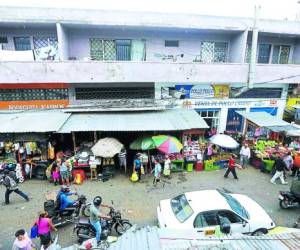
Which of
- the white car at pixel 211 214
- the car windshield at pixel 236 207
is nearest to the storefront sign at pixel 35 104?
the white car at pixel 211 214

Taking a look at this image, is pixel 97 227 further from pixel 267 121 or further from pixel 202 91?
pixel 267 121

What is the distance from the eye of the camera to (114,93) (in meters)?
14.0

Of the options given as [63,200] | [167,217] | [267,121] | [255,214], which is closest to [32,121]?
[63,200]

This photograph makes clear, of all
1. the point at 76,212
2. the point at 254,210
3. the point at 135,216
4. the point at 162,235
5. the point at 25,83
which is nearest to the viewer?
the point at 162,235

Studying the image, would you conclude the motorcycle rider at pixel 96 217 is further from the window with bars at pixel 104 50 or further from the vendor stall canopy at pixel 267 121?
the vendor stall canopy at pixel 267 121

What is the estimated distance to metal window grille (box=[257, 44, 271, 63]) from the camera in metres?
15.9

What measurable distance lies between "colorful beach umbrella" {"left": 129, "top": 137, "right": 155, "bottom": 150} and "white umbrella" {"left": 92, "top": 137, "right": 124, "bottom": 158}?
0.73m

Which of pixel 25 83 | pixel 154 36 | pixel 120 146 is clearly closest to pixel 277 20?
pixel 154 36

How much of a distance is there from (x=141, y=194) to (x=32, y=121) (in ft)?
21.6

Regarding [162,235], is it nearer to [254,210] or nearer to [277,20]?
[254,210]

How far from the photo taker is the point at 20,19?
39.3 feet

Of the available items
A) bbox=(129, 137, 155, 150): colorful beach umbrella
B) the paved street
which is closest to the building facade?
bbox=(129, 137, 155, 150): colorful beach umbrella

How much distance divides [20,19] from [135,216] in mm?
11100

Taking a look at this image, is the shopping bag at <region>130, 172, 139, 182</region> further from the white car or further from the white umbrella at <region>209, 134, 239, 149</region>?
the white umbrella at <region>209, 134, 239, 149</region>
